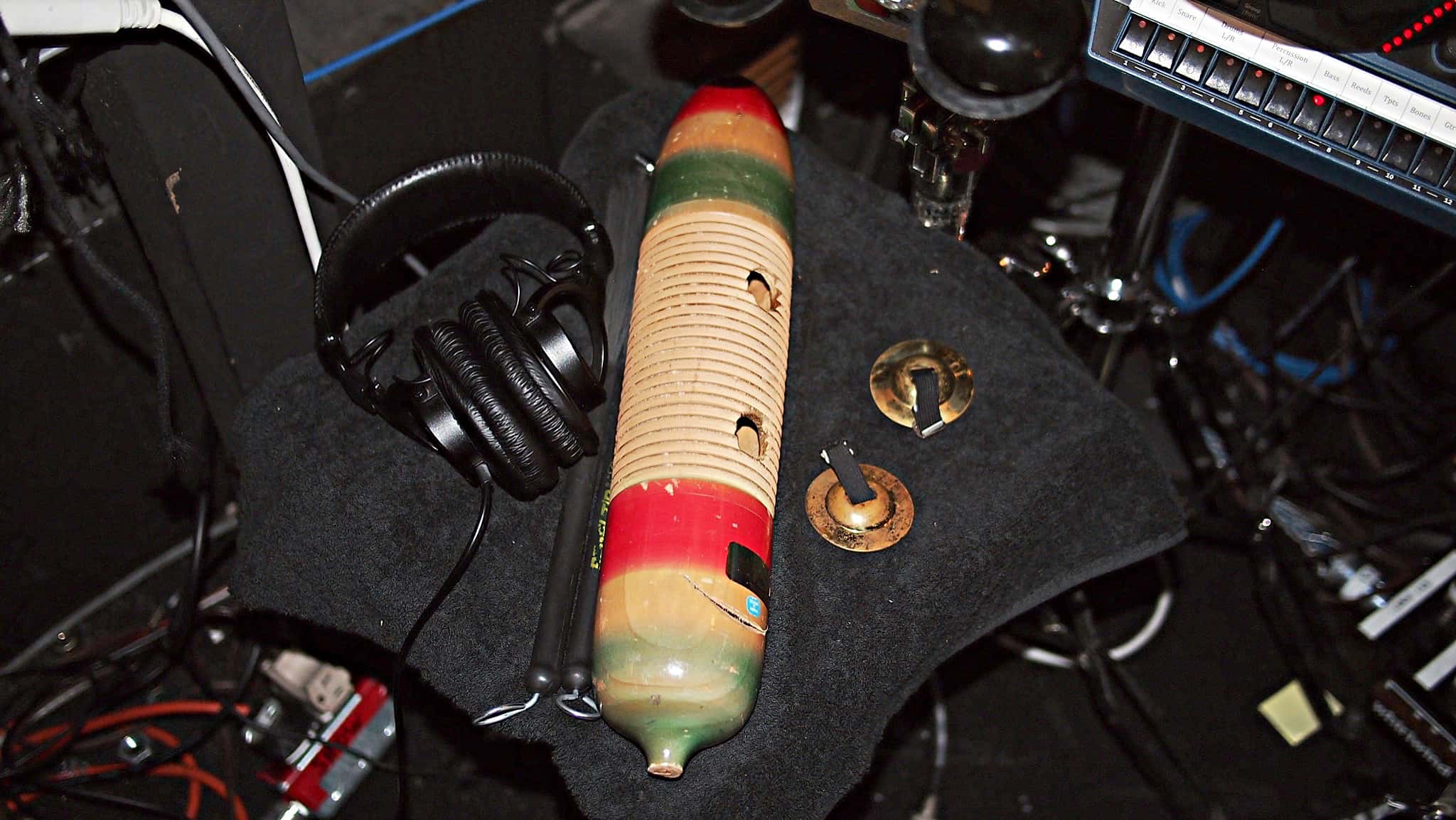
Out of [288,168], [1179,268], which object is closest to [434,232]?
[288,168]

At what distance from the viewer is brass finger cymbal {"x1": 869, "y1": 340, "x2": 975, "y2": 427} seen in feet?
2.86

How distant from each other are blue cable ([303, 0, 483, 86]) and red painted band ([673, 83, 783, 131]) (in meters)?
0.33

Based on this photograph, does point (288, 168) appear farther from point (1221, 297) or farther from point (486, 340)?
point (1221, 297)

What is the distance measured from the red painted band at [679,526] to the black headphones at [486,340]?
8cm

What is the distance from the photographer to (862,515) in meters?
0.83

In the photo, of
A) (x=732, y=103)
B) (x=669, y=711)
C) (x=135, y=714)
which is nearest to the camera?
(x=669, y=711)

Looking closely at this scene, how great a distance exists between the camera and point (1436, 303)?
139 cm

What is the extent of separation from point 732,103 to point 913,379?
247mm

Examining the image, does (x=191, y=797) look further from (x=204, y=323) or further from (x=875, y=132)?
(x=875, y=132)

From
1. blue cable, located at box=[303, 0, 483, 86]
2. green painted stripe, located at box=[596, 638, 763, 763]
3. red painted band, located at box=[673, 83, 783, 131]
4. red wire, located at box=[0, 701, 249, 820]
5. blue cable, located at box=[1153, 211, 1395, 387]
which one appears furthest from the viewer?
blue cable, located at box=[1153, 211, 1395, 387]

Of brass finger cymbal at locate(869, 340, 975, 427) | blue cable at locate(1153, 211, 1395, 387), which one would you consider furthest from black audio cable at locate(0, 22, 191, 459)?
blue cable at locate(1153, 211, 1395, 387)

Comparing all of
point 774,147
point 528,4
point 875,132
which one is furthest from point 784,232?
point 875,132

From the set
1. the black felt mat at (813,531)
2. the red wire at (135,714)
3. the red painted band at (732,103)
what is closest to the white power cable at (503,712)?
the black felt mat at (813,531)

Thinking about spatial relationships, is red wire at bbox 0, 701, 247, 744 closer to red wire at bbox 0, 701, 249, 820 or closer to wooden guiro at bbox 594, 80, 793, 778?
red wire at bbox 0, 701, 249, 820
